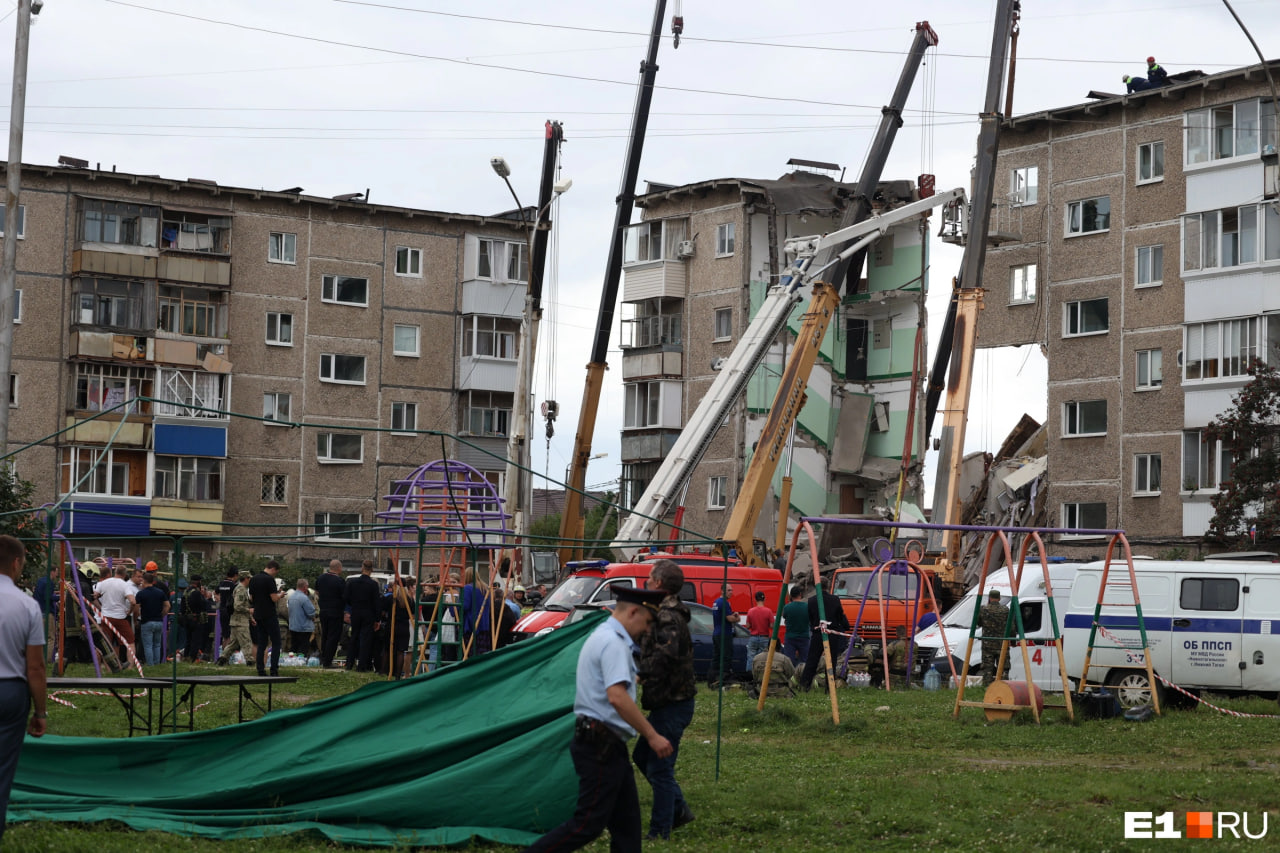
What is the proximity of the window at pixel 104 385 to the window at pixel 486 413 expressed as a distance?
12.8 metres

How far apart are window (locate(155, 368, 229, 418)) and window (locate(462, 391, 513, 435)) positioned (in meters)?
9.86

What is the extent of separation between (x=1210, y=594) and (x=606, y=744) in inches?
617

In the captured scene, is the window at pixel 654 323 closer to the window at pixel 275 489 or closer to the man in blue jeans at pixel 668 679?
the window at pixel 275 489

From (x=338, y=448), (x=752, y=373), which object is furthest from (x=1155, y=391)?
(x=338, y=448)

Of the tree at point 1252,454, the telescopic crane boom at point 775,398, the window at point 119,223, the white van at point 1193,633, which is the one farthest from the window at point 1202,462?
the window at point 119,223

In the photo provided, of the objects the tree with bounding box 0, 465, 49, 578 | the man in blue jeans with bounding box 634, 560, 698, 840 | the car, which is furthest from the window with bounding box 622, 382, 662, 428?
the man in blue jeans with bounding box 634, 560, 698, 840

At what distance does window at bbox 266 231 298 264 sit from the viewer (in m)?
60.2

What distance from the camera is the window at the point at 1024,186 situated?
50.3 metres

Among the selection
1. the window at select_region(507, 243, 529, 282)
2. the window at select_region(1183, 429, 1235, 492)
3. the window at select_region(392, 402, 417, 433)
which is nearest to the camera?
the window at select_region(1183, 429, 1235, 492)

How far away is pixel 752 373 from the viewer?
1404 inches

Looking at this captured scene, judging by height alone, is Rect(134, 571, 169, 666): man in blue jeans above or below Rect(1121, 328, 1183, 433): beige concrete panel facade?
below

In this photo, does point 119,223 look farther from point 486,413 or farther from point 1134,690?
point 1134,690

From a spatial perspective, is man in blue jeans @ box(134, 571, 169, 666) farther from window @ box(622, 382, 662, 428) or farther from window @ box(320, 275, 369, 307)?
window @ box(320, 275, 369, 307)

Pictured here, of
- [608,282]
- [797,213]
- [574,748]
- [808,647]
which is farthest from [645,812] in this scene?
[797,213]
